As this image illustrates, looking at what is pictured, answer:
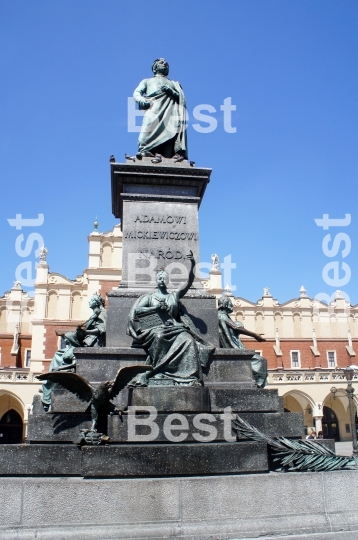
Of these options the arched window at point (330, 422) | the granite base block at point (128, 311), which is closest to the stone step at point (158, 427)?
the granite base block at point (128, 311)

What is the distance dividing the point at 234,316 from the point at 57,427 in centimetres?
3869

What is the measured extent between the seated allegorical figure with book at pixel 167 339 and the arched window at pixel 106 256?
33112 millimetres

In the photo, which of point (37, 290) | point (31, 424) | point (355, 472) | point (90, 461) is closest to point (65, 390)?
point (31, 424)

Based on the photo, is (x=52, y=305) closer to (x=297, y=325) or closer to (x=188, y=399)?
(x=297, y=325)

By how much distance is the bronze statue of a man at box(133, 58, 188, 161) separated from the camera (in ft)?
27.8

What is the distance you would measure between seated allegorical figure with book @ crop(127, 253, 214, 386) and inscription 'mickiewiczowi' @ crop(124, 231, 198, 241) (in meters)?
0.94

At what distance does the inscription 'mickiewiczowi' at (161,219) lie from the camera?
25.6ft

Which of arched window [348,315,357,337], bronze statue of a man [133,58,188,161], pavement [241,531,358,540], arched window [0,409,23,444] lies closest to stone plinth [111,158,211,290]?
bronze statue of a man [133,58,188,161]

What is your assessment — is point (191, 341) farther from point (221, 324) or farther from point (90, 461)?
point (90, 461)

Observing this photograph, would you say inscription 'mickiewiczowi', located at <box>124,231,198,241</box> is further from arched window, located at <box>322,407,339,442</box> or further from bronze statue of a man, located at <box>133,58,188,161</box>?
arched window, located at <box>322,407,339,442</box>

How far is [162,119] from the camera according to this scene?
8562mm

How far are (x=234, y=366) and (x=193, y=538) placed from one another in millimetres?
2557

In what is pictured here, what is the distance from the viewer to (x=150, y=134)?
8492 mm

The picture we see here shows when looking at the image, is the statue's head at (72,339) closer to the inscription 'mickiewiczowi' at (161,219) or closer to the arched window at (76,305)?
the inscription 'mickiewiczowi' at (161,219)
